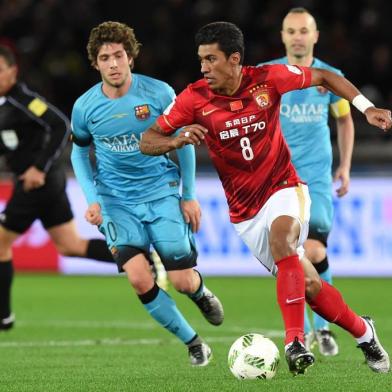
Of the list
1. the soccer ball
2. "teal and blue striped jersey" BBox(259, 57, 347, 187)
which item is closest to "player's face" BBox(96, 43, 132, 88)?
"teal and blue striped jersey" BBox(259, 57, 347, 187)

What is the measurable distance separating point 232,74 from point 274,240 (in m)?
1.02

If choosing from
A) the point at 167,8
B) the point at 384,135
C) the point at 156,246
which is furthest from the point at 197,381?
the point at 167,8

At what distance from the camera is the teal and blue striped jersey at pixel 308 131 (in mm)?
8922

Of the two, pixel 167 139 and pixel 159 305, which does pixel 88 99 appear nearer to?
pixel 167 139

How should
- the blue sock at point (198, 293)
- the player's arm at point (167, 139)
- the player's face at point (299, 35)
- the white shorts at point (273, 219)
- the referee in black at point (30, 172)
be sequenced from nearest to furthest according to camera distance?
the player's arm at point (167, 139), the white shorts at point (273, 219), the blue sock at point (198, 293), the player's face at point (299, 35), the referee in black at point (30, 172)

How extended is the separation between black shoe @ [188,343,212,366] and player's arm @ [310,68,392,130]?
2032 mm

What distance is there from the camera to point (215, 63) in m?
6.95

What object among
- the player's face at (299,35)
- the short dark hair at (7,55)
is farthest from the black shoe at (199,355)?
the short dark hair at (7,55)

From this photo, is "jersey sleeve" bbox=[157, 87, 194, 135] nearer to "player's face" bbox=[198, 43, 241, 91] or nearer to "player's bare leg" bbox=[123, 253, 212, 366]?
"player's face" bbox=[198, 43, 241, 91]

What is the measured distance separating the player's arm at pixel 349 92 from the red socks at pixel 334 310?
42.0 inches

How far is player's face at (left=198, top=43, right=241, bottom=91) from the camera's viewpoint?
22.8 ft

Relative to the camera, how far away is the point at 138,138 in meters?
7.96

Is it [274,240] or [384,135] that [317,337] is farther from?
[384,135]

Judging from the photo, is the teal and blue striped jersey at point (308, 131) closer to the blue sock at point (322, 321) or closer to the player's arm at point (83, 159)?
the blue sock at point (322, 321)
